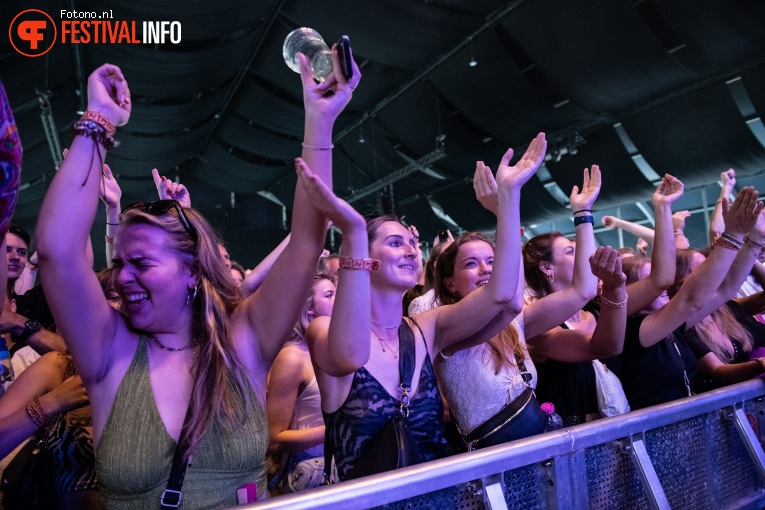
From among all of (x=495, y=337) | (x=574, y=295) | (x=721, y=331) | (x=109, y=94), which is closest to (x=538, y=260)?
(x=574, y=295)

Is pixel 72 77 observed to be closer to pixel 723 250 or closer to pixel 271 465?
pixel 271 465

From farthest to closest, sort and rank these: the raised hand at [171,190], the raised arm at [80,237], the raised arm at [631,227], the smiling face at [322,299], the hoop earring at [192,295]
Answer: the raised arm at [631,227] < the smiling face at [322,299] < the raised hand at [171,190] < the hoop earring at [192,295] < the raised arm at [80,237]

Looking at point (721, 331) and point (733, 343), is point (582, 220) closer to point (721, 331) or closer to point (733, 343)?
point (721, 331)

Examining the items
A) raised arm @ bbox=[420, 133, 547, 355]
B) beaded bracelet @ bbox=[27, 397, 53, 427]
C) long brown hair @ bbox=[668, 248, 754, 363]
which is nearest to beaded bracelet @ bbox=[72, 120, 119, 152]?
A: beaded bracelet @ bbox=[27, 397, 53, 427]

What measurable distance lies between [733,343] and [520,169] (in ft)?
6.38

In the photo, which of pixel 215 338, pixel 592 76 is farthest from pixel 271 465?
pixel 592 76

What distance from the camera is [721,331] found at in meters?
2.93

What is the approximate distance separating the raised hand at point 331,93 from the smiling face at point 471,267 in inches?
36.4

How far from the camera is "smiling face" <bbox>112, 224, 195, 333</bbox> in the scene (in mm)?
1191

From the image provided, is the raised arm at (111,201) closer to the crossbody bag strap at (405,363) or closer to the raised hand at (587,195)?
the crossbody bag strap at (405,363)

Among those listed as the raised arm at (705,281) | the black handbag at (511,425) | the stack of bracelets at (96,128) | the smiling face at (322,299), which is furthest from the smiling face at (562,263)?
the stack of bracelets at (96,128)

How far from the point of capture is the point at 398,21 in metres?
6.67

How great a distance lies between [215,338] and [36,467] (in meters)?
0.76

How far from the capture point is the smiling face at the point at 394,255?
171cm
